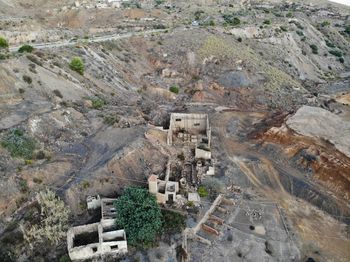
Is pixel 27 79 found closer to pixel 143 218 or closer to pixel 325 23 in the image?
Answer: pixel 143 218

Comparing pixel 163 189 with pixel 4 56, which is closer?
pixel 163 189

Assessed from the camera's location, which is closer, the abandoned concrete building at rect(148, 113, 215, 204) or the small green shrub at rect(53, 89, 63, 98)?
the abandoned concrete building at rect(148, 113, 215, 204)

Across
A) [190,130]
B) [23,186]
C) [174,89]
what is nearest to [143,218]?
[23,186]

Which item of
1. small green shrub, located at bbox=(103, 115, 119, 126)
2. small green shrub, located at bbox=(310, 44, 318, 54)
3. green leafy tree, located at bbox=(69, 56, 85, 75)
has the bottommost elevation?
small green shrub, located at bbox=(310, 44, 318, 54)

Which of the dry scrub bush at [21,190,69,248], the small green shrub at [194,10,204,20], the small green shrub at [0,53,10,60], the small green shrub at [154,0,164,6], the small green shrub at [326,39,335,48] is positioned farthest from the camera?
the small green shrub at [154,0,164,6]

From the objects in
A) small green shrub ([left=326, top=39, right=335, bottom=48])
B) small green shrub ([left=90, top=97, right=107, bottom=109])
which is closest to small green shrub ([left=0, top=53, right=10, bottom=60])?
small green shrub ([left=90, top=97, right=107, bottom=109])

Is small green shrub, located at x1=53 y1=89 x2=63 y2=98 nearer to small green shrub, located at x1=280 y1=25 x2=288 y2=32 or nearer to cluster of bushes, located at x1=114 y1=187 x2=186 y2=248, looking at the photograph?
cluster of bushes, located at x1=114 y1=187 x2=186 y2=248
